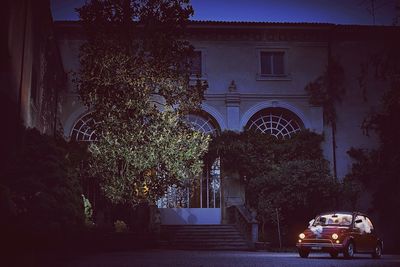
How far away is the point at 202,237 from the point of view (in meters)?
22.7

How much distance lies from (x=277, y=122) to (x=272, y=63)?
314 centimetres

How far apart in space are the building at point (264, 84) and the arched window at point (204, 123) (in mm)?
51

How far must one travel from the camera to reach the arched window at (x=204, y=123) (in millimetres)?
27250

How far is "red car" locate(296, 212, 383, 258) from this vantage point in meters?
15.8

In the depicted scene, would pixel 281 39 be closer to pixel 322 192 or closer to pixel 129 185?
pixel 322 192

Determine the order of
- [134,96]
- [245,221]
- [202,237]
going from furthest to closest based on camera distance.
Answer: [202,237] → [245,221] → [134,96]

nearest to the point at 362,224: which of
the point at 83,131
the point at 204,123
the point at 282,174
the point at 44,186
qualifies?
the point at 282,174

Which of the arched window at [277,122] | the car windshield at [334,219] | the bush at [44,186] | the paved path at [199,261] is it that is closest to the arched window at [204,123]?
the arched window at [277,122]

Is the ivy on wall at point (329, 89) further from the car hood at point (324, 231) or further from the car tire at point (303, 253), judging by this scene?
the car tire at point (303, 253)

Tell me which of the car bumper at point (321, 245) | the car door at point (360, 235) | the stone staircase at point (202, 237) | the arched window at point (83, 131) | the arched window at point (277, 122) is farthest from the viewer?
the arched window at point (277, 122)

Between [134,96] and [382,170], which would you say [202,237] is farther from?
[382,170]

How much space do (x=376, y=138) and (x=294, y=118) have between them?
4.35m

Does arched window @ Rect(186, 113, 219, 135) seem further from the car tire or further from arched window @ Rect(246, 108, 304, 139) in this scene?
the car tire

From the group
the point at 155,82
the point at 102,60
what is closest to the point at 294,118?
the point at 155,82
